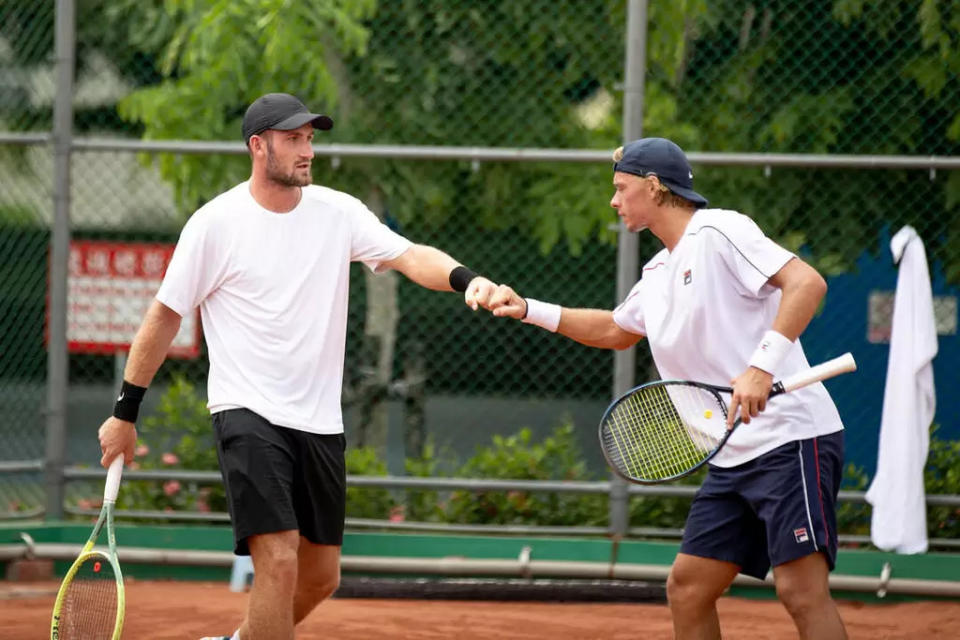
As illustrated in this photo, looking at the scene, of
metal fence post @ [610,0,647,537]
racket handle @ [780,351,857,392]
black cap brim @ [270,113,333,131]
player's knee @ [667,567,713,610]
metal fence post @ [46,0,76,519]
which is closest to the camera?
racket handle @ [780,351,857,392]

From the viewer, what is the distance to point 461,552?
6.94 m

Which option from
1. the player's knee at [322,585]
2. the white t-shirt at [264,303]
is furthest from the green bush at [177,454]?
the white t-shirt at [264,303]

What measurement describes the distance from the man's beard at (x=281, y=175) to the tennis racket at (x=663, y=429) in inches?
49.2

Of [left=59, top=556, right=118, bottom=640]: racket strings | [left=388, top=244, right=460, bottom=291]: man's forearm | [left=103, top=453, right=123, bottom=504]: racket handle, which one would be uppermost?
[left=388, top=244, right=460, bottom=291]: man's forearm

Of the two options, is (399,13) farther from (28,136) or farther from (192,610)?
(192,610)

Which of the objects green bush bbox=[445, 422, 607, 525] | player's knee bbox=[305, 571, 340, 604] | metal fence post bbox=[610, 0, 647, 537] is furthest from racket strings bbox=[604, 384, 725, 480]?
green bush bbox=[445, 422, 607, 525]

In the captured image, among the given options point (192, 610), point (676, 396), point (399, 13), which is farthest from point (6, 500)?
point (676, 396)

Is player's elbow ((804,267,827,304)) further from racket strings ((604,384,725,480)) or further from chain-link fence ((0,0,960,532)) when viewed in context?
chain-link fence ((0,0,960,532))

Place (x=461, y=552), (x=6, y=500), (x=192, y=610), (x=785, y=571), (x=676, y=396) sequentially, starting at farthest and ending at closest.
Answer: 1. (x=6, y=500)
2. (x=461, y=552)
3. (x=192, y=610)
4. (x=676, y=396)
5. (x=785, y=571)

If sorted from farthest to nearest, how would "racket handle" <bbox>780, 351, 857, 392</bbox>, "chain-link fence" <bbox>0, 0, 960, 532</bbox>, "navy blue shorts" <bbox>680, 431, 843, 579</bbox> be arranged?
"chain-link fence" <bbox>0, 0, 960, 532</bbox> < "navy blue shorts" <bbox>680, 431, 843, 579</bbox> < "racket handle" <bbox>780, 351, 857, 392</bbox>

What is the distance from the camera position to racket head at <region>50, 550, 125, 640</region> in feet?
13.8

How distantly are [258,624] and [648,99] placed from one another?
4084 millimetres

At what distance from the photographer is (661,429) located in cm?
425

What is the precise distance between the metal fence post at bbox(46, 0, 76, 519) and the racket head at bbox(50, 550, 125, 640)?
9.75ft
